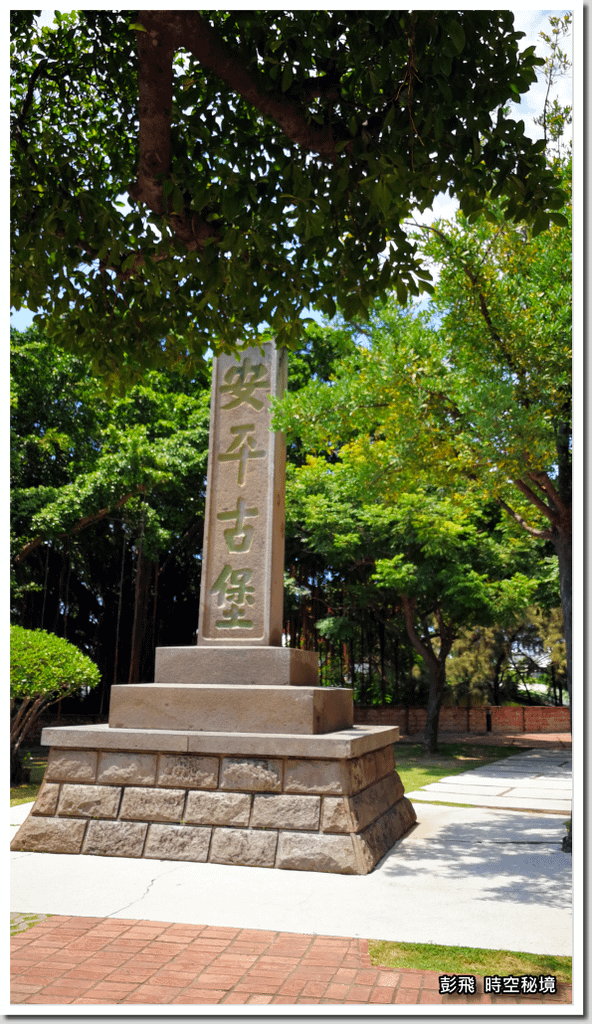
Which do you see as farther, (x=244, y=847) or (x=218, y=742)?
(x=218, y=742)

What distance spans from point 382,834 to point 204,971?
233 cm

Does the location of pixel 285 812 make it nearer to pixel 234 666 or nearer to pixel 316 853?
pixel 316 853

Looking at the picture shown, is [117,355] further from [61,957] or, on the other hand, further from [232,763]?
[61,957]

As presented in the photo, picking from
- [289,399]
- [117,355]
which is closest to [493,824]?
[289,399]

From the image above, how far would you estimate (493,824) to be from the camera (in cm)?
618

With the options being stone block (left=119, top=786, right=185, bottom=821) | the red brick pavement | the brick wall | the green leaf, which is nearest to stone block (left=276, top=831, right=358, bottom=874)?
stone block (left=119, top=786, right=185, bottom=821)

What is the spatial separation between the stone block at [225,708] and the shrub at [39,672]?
2.94 meters

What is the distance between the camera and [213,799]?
4590 millimetres

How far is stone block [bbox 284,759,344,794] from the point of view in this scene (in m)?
4.45

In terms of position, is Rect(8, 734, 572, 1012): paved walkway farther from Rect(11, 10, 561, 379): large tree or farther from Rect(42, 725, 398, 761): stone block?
Rect(11, 10, 561, 379): large tree

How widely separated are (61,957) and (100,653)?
518 inches

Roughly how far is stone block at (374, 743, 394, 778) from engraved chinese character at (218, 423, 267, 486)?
90.8 inches

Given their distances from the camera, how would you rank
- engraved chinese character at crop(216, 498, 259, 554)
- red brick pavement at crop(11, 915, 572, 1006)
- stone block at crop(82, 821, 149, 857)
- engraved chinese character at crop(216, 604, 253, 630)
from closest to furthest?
red brick pavement at crop(11, 915, 572, 1006) < stone block at crop(82, 821, 149, 857) < engraved chinese character at crop(216, 604, 253, 630) < engraved chinese character at crop(216, 498, 259, 554)

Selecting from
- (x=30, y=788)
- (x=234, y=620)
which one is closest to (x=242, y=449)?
(x=234, y=620)
